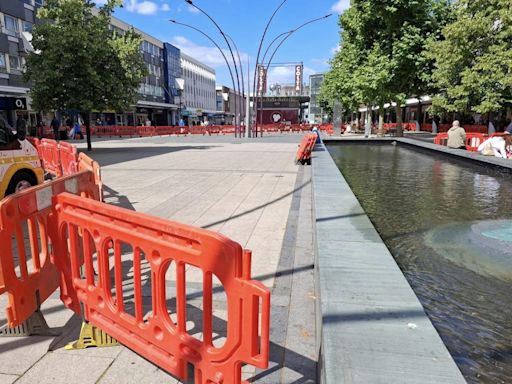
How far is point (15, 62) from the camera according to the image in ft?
110

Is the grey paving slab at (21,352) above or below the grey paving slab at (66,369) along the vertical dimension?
below

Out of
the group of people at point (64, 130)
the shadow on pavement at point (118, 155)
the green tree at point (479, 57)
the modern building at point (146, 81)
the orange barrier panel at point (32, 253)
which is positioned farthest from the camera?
the modern building at point (146, 81)

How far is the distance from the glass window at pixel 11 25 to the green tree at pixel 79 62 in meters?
18.0

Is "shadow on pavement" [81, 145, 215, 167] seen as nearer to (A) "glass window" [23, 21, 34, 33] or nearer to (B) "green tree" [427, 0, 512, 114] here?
(B) "green tree" [427, 0, 512, 114]

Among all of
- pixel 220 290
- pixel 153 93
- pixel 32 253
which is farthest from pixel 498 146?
pixel 153 93

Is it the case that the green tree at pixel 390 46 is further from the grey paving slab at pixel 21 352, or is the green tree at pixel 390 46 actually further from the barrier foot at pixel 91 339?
the grey paving slab at pixel 21 352

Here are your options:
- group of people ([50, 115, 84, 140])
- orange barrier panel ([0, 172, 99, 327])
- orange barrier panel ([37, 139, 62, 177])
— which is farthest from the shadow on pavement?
orange barrier panel ([0, 172, 99, 327])

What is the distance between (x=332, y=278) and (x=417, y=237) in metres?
2.97

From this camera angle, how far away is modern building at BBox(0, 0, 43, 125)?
102 ft

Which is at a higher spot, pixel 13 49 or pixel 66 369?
pixel 13 49

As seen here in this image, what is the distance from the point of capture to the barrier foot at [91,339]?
2938 millimetres

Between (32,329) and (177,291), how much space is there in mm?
1591

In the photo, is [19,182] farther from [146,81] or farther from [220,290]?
[146,81]

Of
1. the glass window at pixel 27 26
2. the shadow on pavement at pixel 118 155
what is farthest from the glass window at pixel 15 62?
the shadow on pavement at pixel 118 155
